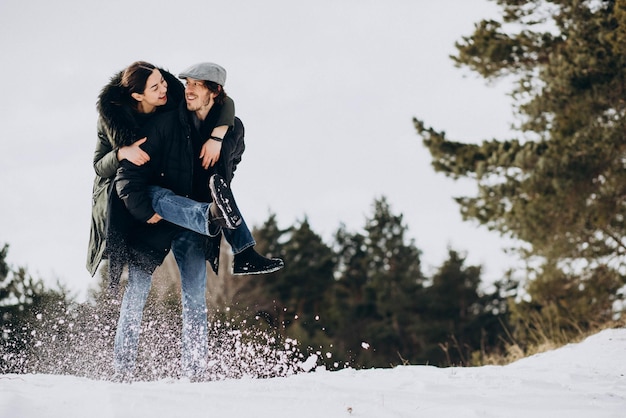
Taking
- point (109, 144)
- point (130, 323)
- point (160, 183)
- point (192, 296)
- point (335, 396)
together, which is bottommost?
point (335, 396)

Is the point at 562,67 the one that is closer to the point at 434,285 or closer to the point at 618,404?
the point at 618,404

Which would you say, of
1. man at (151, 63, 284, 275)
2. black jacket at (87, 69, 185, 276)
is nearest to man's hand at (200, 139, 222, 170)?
man at (151, 63, 284, 275)

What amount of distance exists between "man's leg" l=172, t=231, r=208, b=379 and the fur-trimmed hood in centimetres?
64

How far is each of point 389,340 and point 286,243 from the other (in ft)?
18.1

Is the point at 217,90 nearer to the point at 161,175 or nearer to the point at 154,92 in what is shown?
the point at 154,92

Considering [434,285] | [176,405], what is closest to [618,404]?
[176,405]

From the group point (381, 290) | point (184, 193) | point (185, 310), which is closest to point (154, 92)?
point (184, 193)

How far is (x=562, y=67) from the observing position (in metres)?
8.13

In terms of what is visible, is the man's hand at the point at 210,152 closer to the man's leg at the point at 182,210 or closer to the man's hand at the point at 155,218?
the man's leg at the point at 182,210

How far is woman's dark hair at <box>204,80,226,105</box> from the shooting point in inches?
140

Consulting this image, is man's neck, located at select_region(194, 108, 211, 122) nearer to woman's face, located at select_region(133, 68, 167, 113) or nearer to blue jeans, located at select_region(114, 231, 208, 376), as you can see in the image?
woman's face, located at select_region(133, 68, 167, 113)

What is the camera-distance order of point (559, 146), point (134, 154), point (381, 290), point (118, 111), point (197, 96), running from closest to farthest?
point (134, 154), point (118, 111), point (197, 96), point (559, 146), point (381, 290)

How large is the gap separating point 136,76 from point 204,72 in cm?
38

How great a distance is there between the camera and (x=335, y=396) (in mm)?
2719
